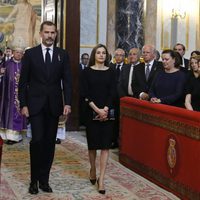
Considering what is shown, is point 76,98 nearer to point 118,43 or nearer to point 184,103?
point 184,103

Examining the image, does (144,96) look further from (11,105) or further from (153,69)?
(11,105)

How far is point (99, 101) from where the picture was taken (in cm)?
568

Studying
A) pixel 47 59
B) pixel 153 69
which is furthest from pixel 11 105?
pixel 47 59

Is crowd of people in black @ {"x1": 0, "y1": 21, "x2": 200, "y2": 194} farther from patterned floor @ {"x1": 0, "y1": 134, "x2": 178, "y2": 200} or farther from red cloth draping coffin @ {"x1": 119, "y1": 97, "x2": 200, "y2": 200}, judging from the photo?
red cloth draping coffin @ {"x1": 119, "y1": 97, "x2": 200, "y2": 200}

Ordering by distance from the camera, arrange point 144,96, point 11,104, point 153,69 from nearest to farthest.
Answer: point 144,96, point 153,69, point 11,104

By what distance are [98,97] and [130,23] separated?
999 centimetres

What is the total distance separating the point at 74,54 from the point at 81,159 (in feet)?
Answer: 10.7

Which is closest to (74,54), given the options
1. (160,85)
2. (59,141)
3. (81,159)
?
(59,141)

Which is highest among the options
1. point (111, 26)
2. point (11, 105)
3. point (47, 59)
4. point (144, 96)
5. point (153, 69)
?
point (111, 26)

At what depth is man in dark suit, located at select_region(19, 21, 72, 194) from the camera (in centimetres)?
546

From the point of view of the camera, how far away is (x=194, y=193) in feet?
17.3

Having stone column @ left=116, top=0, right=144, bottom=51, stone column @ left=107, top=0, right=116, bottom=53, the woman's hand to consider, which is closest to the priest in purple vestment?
the woman's hand

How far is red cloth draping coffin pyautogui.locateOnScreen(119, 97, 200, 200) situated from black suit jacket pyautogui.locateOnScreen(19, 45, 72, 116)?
1.24 meters

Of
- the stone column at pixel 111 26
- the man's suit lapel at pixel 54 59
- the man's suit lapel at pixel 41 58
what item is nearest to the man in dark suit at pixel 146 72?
the man's suit lapel at pixel 54 59
